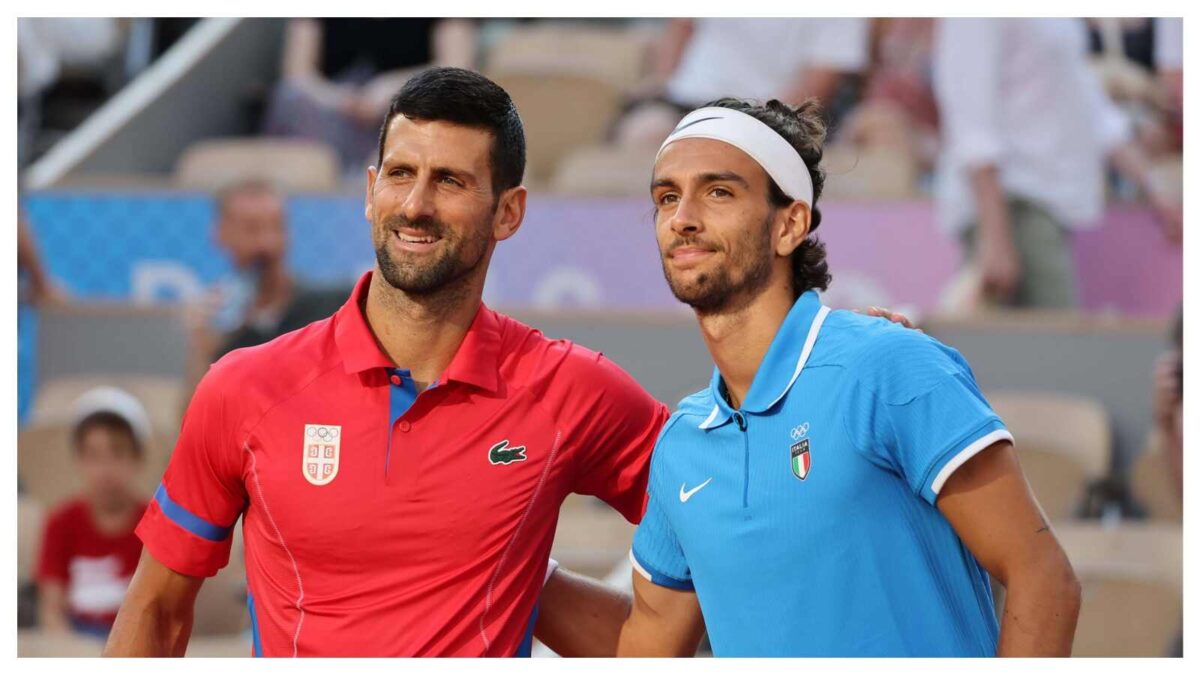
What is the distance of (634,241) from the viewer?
292 inches

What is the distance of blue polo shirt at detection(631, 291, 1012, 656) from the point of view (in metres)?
2.58

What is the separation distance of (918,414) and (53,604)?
15.0 feet

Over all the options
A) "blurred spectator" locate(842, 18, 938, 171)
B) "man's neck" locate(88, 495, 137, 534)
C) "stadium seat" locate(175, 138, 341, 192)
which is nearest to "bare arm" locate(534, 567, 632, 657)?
"man's neck" locate(88, 495, 137, 534)

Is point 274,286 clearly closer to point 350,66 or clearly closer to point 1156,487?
point 350,66

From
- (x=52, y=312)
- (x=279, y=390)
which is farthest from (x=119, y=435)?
(x=279, y=390)

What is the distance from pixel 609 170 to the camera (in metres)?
7.85

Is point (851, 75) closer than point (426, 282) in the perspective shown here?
No

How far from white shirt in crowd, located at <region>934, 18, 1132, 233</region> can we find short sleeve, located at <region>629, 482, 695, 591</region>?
3.63 meters

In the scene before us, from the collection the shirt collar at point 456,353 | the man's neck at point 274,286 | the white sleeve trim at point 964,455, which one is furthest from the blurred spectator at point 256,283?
the white sleeve trim at point 964,455

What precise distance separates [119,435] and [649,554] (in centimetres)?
386

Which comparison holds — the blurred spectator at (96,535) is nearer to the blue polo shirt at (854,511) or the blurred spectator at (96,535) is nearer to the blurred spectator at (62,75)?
the blurred spectator at (62,75)

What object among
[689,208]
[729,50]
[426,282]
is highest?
[729,50]

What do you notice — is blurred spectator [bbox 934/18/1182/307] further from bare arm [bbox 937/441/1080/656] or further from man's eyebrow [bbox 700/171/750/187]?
bare arm [bbox 937/441/1080/656]
